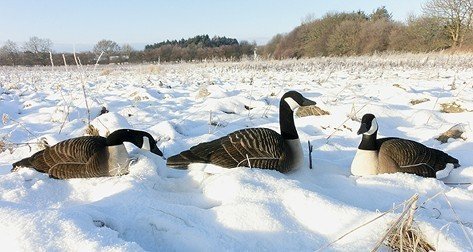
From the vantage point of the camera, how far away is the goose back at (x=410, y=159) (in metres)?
3.69

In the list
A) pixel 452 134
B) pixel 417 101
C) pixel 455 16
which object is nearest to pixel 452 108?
pixel 417 101

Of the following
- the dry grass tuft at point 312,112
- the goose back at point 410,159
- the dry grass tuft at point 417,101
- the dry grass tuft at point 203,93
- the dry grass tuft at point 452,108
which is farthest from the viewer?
the dry grass tuft at point 203,93

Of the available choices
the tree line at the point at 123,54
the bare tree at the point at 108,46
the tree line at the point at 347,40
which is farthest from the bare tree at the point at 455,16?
the bare tree at the point at 108,46

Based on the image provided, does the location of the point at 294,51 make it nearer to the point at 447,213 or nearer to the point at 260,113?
the point at 260,113

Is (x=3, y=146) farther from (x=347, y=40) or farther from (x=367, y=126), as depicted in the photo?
(x=347, y=40)

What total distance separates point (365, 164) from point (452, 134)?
236 centimetres

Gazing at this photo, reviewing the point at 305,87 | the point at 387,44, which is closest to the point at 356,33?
the point at 387,44

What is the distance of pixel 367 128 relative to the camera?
3854 mm

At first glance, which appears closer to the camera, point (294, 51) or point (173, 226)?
point (173, 226)

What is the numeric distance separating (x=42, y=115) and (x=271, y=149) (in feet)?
18.4

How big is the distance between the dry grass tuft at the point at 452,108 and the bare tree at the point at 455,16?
33.1 meters

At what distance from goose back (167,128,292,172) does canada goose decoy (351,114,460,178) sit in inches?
32.6

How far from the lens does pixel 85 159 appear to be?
3.64 meters

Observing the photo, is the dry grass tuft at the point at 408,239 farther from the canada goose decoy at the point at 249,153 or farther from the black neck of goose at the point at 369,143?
the black neck of goose at the point at 369,143
